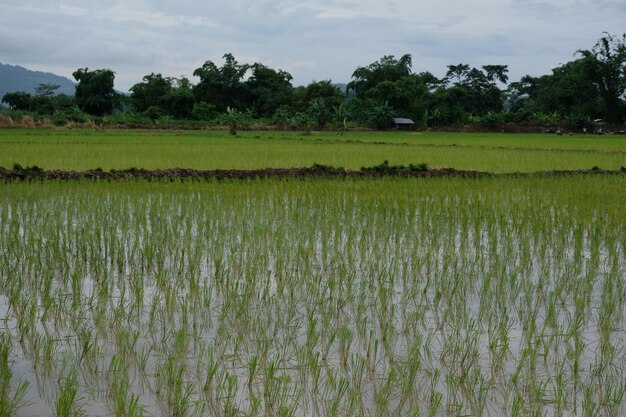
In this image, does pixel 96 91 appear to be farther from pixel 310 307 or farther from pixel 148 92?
pixel 310 307

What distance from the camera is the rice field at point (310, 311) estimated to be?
2520 mm

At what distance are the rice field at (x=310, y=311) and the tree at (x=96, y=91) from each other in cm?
3166

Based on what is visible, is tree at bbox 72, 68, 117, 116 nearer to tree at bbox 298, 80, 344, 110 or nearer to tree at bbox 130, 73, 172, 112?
tree at bbox 130, 73, 172, 112

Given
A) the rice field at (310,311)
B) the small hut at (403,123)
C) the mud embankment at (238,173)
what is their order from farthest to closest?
the small hut at (403,123)
the mud embankment at (238,173)
the rice field at (310,311)

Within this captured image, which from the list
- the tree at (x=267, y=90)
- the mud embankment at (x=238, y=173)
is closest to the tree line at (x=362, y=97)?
the tree at (x=267, y=90)

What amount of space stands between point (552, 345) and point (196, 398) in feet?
5.26

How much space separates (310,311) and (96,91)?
119 ft

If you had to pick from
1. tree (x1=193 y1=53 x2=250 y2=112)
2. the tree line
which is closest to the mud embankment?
the tree line

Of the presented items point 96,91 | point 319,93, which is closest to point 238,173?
point 319,93

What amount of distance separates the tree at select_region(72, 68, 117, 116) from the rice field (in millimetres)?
31659

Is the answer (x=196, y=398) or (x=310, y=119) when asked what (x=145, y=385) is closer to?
(x=196, y=398)

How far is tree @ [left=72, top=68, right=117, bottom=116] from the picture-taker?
37.0m

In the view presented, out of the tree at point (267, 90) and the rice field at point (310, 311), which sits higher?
the tree at point (267, 90)

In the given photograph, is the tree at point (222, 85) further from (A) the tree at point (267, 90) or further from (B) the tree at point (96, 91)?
(B) the tree at point (96, 91)
